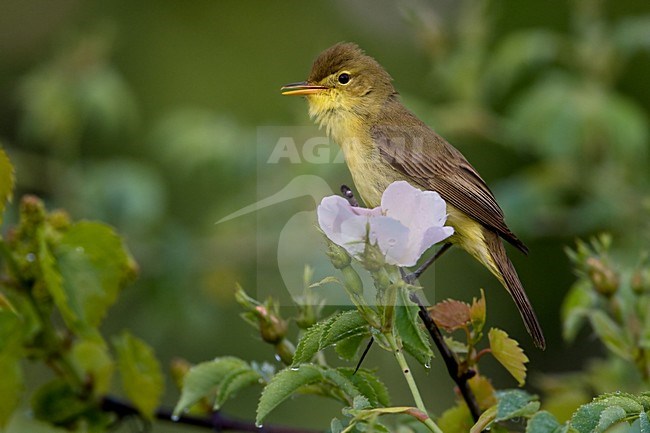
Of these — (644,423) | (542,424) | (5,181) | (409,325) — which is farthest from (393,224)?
(5,181)

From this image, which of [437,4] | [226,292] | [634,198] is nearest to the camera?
[634,198]

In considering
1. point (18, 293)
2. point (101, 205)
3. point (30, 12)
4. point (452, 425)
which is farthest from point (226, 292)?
point (30, 12)

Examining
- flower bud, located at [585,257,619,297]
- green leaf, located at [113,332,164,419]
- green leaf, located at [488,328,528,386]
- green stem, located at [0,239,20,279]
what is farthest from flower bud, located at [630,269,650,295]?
green stem, located at [0,239,20,279]

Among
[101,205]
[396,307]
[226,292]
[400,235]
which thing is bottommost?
[226,292]

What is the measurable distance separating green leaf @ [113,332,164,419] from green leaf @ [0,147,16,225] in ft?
1.54

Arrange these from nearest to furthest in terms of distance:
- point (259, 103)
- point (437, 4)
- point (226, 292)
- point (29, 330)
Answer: point (29, 330) < point (226, 292) < point (437, 4) < point (259, 103)

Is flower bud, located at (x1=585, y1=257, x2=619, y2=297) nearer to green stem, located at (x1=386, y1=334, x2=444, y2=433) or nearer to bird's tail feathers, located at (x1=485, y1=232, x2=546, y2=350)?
bird's tail feathers, located at (x1=485, y1=232, x2=546, y2=350)

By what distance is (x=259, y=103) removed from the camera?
7551 millimetres

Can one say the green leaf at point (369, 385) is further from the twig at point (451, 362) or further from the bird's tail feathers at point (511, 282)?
the bird's tail feathers at point (511, 282)

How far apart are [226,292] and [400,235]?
349cm

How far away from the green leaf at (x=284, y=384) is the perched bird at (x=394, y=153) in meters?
0.95

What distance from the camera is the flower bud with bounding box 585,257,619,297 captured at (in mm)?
2281

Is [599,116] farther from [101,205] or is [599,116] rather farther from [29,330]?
[29,330]

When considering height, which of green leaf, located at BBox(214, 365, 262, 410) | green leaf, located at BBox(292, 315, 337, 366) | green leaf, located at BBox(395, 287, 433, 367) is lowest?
green leaf, located at BBox(214, 365, 262, 410)
